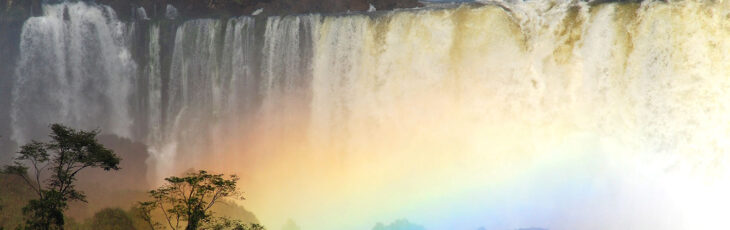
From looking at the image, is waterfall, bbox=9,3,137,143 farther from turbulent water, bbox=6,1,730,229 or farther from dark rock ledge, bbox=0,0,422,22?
dark rock ledge, bbox=0,0,422,22

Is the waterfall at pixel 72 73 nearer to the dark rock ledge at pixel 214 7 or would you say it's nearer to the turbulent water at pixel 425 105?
the turbulent water at pixel 425 105

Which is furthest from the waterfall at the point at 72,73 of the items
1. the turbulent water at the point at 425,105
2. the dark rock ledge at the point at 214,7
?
the dark rock ledge at the point at 214,7

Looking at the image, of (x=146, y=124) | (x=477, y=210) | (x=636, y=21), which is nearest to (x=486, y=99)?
(x=477, y=210)

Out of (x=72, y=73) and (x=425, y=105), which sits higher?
(x=72, y=73)

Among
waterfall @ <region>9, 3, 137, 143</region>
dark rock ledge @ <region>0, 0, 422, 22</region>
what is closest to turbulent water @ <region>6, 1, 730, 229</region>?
waterfall @ <region>9, 3, 137, 143</region>

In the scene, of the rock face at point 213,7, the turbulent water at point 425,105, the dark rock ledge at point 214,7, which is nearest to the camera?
the turbulent water at point 425,105

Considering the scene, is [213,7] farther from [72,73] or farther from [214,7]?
[72,73]

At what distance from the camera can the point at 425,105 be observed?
3312 cm

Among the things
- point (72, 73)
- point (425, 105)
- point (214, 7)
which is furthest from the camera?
point (72, 73)

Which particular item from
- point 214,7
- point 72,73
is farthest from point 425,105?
point 72,73

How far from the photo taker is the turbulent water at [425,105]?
29.0m

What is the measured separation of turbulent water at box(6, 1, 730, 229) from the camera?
2897 centimetres

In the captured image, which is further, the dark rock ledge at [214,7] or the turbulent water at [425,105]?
the dark rock ledge at [214,7]

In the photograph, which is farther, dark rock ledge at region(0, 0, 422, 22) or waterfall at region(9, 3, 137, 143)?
waterfall at region(9, 3, 137, 143)
